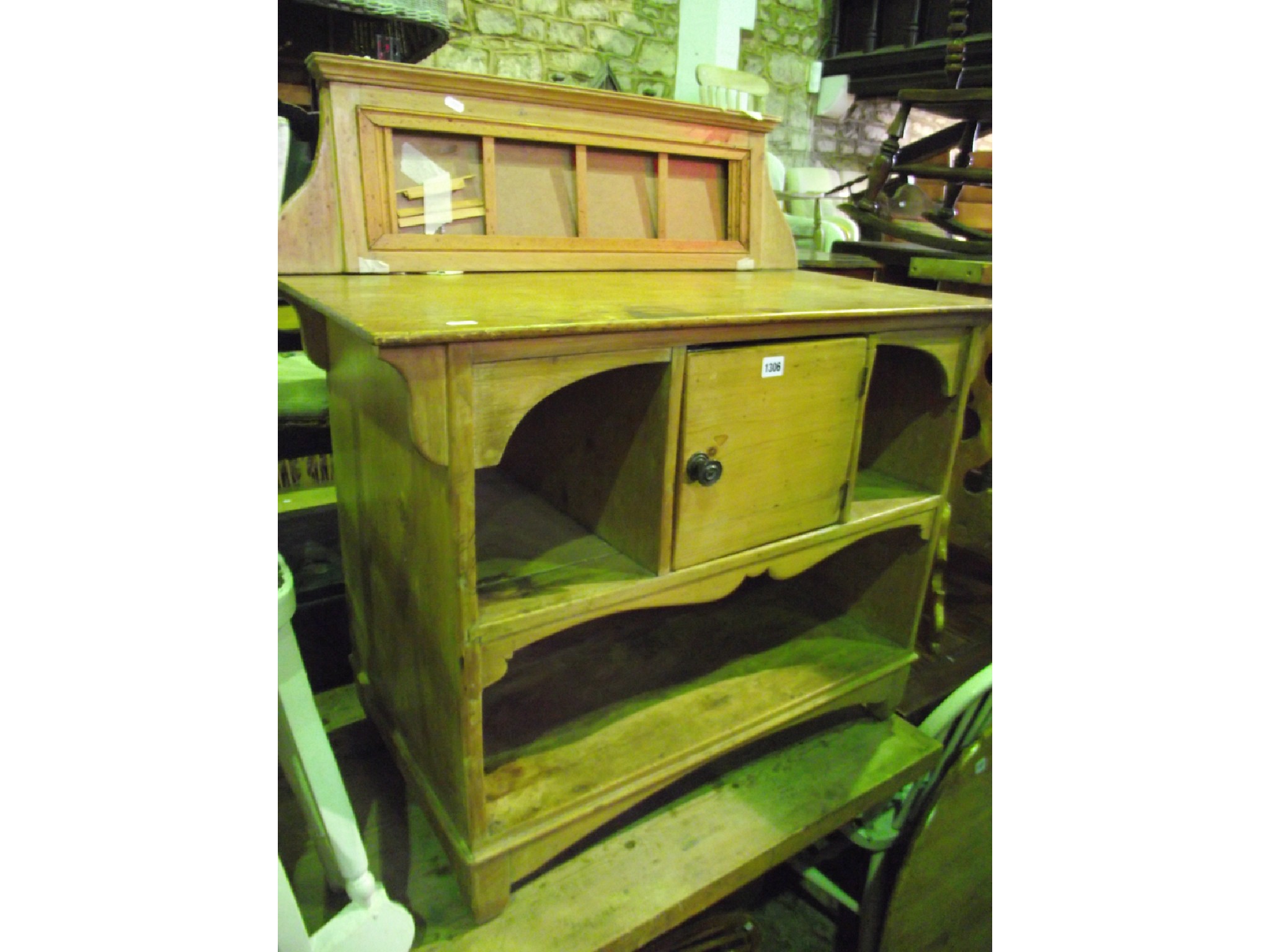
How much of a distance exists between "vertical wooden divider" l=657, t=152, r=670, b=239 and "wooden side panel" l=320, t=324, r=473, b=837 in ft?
2.24

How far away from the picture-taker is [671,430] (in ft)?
3.26

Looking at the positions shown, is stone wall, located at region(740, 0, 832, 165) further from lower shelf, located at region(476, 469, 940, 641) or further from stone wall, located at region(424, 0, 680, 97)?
lower shelf, located at region(476, 469, 940, 641)

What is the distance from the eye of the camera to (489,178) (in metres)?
1.31

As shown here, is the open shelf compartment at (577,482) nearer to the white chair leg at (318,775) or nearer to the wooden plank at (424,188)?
the white chair leg at (318,775)

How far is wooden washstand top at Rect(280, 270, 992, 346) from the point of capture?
803mm

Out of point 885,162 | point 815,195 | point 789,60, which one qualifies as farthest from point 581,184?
point 789,60

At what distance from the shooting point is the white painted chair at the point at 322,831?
34.0 inches

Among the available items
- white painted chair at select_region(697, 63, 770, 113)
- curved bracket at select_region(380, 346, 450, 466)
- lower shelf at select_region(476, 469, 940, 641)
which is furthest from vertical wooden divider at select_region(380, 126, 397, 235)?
white painted chair at select_region(697, 63, 770, 113)

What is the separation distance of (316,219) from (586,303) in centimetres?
53

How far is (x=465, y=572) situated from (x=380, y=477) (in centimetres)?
29

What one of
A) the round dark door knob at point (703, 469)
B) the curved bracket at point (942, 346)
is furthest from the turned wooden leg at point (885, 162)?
the round dark door knob at point (703, 469)

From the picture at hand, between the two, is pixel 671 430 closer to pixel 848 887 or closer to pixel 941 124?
pixel 848 887

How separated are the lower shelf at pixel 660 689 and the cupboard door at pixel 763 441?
38cm

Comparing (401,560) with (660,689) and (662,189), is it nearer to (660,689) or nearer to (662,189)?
(660,689)
